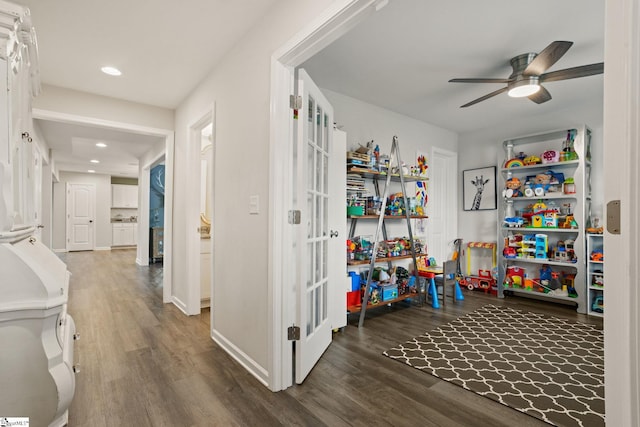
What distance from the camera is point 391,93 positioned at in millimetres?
3578

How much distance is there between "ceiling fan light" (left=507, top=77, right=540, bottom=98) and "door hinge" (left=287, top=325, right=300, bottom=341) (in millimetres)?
2738

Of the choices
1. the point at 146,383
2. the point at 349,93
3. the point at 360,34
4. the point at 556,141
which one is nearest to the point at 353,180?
the point at 349,93

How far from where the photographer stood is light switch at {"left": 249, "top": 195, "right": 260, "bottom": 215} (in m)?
2.11

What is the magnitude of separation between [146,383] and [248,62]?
2276 mm

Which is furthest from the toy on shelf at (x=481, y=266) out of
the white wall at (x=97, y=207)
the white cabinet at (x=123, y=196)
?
the white wall at (x=97, y=207)

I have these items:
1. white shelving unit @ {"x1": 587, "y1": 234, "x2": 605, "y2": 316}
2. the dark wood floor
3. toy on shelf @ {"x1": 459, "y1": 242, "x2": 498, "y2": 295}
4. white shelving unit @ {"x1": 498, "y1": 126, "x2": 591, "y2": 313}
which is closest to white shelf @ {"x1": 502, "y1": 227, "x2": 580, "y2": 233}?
white shelving unit @ {"x1": 498, "y1": 126, "x2": 591, "y2": 313}

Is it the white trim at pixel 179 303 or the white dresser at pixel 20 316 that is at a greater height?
the white dresser at pixel 20 316

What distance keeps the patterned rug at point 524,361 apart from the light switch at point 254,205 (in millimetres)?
1473

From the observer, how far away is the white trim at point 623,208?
667 mm

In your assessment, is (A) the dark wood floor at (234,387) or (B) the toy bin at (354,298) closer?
(A) the dark wood floor at (234,387)

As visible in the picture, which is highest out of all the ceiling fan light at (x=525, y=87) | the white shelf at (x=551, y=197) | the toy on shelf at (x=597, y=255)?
the ceiling fan light at (x=525, y=87)

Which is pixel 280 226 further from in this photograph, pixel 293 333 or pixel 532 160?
pixel 532 160

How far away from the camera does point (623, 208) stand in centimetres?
69

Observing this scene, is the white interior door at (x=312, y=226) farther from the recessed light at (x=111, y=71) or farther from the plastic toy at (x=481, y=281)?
the plastic toy at (x=481, y=281)
